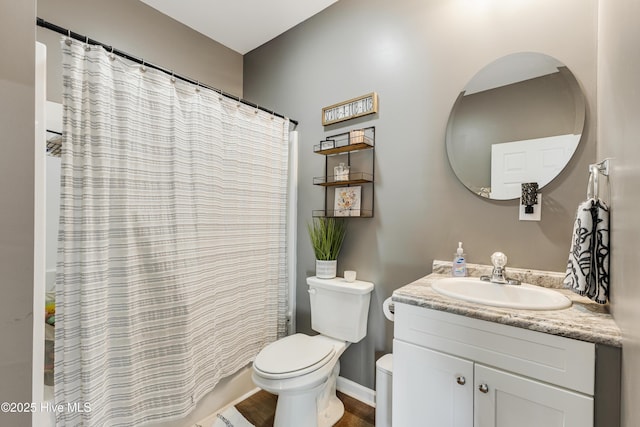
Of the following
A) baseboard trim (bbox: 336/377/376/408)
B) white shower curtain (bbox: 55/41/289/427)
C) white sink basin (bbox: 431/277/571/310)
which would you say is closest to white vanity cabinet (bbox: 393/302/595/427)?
white sink basin (bbox: 431/277/571/310)

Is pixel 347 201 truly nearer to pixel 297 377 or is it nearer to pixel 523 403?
pixel 297 377

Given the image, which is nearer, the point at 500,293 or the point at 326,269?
the point at 500,293

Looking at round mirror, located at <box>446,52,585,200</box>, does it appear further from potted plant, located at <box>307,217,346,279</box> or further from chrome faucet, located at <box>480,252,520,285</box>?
potted plant, located at <box>307,217,346,279</box>

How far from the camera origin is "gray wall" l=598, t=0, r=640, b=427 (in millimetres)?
599

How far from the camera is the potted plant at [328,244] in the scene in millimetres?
1837

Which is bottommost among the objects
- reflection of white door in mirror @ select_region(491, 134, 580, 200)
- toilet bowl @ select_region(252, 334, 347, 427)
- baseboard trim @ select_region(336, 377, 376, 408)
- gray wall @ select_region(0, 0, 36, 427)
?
baseboard trim @ select_region(336, 377, 376, 408)

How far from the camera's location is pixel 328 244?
1847 millimetres

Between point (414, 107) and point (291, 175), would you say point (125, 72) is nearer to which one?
point (291, 175)

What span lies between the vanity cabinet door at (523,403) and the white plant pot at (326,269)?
0.99 meters

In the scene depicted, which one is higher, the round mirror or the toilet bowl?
the round mirror

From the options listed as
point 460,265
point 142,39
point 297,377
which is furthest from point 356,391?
point 142,39

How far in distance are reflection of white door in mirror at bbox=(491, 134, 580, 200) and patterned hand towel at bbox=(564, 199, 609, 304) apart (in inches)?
13.1

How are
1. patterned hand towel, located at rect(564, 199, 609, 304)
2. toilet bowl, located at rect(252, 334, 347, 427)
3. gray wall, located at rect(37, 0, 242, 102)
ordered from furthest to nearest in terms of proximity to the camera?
gray wall, located at rect(37, 0, 242, 102)
toilet bowl, located at rect(252, 334, 347, 427)
patterned hand towel, located at rect(564, 199, 609, 304)

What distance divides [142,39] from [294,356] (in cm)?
227
